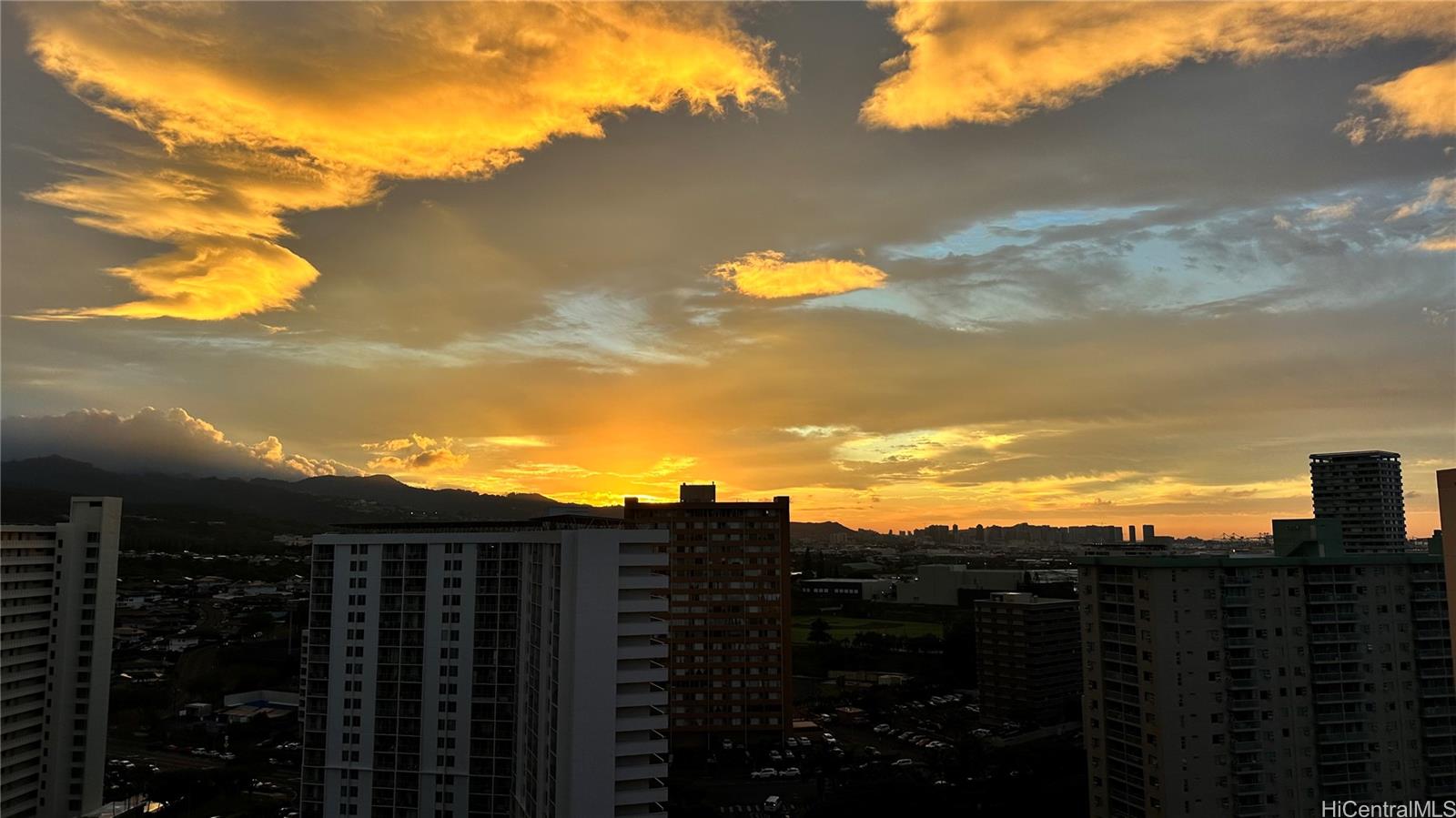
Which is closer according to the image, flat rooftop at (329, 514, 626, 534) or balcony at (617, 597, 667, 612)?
balcony at (617, 597, 667, 612)

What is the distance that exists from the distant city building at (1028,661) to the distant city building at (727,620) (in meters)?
14.4

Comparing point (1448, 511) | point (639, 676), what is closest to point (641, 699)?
point (639, 676)

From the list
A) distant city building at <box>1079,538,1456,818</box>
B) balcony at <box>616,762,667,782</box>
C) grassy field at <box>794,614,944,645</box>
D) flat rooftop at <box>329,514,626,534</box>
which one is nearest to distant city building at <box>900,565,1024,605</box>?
grassy field at <box>794,614,944,645</box>

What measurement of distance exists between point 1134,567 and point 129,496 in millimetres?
128240

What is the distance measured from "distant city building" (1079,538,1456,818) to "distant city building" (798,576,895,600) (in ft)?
259

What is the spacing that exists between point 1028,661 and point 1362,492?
5916 cm

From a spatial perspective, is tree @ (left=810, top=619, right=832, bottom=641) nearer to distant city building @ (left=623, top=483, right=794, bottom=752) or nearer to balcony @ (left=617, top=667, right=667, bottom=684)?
distant city building @ (left=623, top=483, right=794, bottom=752)

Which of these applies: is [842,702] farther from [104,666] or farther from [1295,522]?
[104,666]

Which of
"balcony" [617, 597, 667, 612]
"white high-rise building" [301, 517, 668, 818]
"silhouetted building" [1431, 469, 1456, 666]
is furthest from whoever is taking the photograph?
"white high-rise building" [301, 517, 668, 818]

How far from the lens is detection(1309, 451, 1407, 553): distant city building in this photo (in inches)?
3211

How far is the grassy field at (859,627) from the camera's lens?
78.6 meters

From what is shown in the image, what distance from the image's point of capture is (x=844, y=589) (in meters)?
106

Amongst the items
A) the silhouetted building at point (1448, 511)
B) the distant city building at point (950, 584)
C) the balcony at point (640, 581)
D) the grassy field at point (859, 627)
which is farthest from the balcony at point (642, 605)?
the distant city building at point (950, 584)

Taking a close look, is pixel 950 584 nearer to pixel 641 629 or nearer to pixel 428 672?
pixel 428 672
